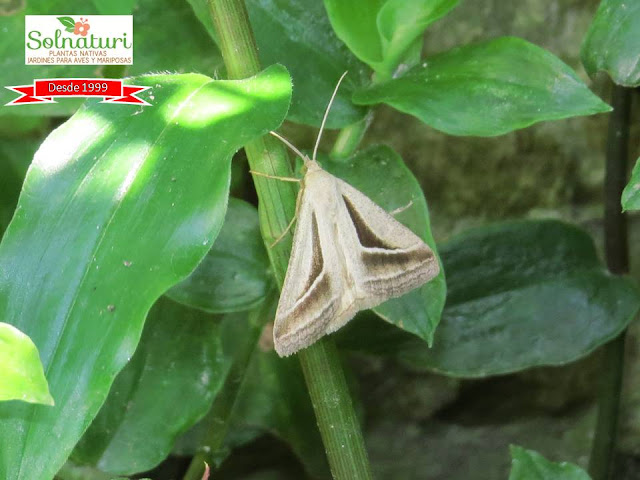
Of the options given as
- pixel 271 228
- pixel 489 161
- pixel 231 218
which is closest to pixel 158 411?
pixel 231 218

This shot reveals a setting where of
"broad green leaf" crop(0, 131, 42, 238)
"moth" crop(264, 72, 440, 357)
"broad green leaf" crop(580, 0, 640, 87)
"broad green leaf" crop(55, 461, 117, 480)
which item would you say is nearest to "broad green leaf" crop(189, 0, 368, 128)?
"moth" crop(264, 72, 440, 357)

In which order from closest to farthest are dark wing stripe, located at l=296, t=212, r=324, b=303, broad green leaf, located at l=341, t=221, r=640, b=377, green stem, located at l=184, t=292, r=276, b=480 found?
dark wing stripe, located at l=296, t=212, r=324, b=303 → green stem, located at l=184, t=292, r=276, b=480 → broad green leaf, located at l=341, t=221, r=640, b=377

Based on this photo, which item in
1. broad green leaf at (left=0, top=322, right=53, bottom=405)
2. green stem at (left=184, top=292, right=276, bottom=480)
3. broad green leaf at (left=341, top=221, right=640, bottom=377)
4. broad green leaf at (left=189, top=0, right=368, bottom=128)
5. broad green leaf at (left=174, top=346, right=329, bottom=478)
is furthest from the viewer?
broad green leaf at (left=174, top=346, right=329, bottom=478)

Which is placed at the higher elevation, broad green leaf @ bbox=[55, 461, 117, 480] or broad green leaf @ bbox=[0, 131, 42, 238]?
broad green leaf @ bbox=[0, 131, 42, 238]

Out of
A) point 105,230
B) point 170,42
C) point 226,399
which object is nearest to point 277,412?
point 226,399

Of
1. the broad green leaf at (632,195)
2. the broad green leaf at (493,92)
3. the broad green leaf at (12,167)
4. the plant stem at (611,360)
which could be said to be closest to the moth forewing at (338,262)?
the broad green leaf at (493,92)

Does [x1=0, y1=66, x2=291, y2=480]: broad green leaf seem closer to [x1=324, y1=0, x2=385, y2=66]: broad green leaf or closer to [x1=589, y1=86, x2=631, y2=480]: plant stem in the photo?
[x1=324, y1=0, x2=385, y2=66]: broad green leaf

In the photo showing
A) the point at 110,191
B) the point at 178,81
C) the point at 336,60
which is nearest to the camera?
the point at 110,191

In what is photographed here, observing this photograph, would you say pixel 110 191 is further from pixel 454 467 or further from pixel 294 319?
pixel 454 467
